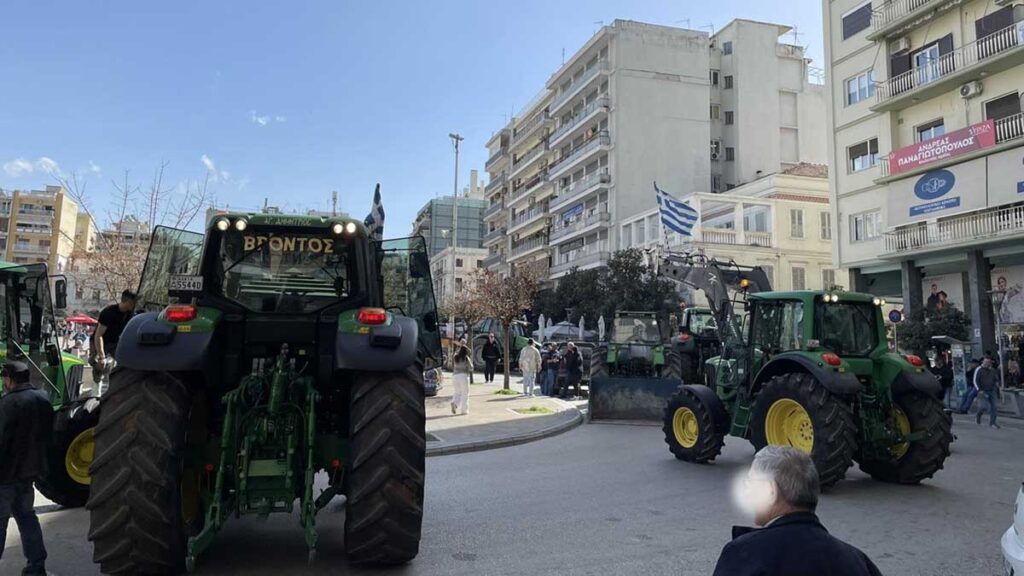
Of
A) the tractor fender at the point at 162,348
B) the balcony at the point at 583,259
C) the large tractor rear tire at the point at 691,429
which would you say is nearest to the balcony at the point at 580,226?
the balcony at the point at 583,259

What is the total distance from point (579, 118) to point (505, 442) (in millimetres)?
45629

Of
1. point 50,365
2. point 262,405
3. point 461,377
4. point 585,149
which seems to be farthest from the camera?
point 585,149

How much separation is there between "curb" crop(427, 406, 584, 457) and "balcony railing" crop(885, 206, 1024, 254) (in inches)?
658

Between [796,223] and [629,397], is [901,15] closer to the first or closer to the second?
[796,223]

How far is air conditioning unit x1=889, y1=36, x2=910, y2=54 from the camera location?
26688mm

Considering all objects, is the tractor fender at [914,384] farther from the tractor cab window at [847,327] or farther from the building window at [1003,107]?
the building window at [1003,107]

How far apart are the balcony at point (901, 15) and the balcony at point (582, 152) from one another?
77.4 ft

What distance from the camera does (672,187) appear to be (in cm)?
5112

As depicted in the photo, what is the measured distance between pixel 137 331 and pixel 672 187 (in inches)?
1941

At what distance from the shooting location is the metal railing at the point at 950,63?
22562mm

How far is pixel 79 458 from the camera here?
670 cm

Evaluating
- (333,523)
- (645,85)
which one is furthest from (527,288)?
(333,523)

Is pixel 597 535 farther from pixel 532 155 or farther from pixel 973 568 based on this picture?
pixel 532 155

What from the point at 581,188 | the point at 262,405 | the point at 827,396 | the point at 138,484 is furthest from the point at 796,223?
the point at 138,484
